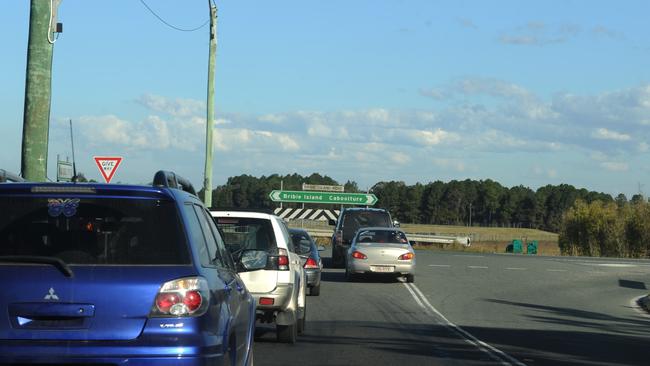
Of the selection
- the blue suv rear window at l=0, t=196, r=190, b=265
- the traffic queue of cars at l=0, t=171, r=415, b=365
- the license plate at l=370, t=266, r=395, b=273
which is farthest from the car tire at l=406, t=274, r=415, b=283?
the blue suv rear window at l=0, t=196, r=190, b=265

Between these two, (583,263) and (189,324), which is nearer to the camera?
(189,324)

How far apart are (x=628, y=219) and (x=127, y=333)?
57.9 meters

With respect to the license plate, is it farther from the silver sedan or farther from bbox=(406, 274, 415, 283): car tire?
bbox=(406, 274, 415, 283): car tire

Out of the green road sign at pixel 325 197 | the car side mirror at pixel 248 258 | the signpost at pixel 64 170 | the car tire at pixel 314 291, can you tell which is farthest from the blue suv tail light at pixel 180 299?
the green road sign at pixel 325 197

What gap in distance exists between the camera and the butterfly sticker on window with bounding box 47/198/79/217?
214 inches

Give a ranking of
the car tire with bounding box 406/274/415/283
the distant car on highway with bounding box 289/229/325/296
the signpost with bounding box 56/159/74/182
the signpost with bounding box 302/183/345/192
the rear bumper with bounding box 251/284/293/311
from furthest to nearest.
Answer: the signpost with bounding box 302/183/345/192
the car tire with bounding box 406/274/415/283
the distant car on highway with bounding box 289/229/325/296
the signpost with bounding box 56/159/74/182
the rear bumper with bounding box 251/284/293/311

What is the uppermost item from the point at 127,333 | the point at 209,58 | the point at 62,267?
the point at 209,58

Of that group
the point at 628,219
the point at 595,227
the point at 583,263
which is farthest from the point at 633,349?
the point at 595,227

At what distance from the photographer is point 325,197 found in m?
50.3

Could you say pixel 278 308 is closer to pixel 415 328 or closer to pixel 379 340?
pixel 379 340

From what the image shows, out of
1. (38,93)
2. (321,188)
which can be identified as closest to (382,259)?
(38,93)

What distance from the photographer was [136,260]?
5.29 metres

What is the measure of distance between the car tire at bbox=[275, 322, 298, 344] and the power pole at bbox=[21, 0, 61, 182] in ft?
13.8

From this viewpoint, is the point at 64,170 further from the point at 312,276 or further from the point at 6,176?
the point at 6,176
